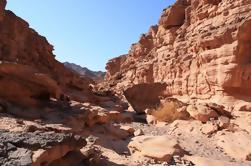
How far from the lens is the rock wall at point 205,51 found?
15.9 meters

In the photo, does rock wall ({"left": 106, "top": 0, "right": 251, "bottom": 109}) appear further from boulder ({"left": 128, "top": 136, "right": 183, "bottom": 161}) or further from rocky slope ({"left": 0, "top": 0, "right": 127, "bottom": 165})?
boulder ({"left": 128, "top": 136, "right": 183, "bottom": 161})

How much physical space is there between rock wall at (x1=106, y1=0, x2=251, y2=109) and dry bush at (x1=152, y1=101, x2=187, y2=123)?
246 cm

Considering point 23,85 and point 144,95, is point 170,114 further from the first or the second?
point 23,85

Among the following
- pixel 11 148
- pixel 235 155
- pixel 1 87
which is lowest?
pixel 235 155

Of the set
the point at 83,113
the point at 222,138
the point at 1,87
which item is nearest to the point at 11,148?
the point at 1,87

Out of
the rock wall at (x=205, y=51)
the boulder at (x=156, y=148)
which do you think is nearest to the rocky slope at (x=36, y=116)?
the boulder at (x=156, y=148)

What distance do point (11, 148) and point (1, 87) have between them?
463 cm

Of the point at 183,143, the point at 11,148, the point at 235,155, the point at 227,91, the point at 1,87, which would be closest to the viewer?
the point at 11,148

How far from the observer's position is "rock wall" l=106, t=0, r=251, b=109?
15.9m

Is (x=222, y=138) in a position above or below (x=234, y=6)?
below

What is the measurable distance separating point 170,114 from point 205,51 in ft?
15.6

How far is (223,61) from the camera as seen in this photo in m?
16.4

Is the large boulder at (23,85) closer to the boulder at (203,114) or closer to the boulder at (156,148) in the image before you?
the boulder at (156,148)

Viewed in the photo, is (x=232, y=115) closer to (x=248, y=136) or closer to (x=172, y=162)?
(x=248, y=136)
